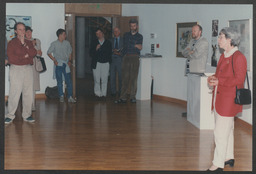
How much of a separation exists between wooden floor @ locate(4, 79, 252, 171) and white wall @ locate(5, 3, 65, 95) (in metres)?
2.16

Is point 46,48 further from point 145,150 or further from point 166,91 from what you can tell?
point 145,150

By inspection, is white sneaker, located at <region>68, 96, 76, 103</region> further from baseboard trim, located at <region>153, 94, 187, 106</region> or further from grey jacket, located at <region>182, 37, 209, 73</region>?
grey jacket, located at <region>182, 37, 209, 73</region>

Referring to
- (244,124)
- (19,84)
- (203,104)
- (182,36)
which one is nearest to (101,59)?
(182,36)

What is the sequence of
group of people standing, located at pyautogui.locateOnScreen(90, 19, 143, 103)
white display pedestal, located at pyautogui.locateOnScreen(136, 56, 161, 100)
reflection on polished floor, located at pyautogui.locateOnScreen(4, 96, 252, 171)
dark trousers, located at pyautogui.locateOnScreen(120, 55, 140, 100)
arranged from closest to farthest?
reflection on polished floor, located at pyautogui.locateOnScreen(4, 96, 252, 171), group of people standing, located at pyautogui.locateOnScreen(90, 19, 143, 103), dark trousers, located at pyautogui.locateOnScreen(120, 55, 140, 100), white display pedestal, located at pyautogui.locateOnScreen(136, 56, 161, 100)

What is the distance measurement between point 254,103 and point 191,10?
599cm

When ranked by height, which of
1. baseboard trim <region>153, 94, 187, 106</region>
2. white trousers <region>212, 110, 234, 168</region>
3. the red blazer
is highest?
the red blazer

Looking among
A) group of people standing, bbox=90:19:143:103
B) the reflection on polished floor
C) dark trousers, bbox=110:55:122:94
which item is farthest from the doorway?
the reflection on polished floor

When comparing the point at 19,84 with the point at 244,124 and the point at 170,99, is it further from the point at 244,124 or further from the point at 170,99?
the point at 170,99

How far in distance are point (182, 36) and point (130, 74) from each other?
5.24 feet

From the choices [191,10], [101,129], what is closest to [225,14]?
[191,10]

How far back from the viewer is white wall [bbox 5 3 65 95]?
492 inches

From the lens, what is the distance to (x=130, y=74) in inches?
469

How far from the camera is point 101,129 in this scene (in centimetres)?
847

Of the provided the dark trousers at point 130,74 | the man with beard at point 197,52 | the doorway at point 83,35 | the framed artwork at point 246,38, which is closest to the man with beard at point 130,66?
the dark trousers at point 130,74
